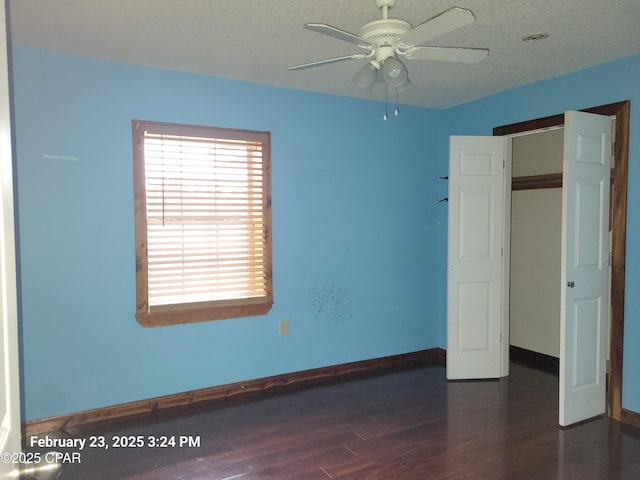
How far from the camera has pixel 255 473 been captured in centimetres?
259

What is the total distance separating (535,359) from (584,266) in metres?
1.74

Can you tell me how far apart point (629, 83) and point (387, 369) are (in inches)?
117

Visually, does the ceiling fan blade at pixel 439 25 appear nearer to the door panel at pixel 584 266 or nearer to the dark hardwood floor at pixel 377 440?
the door panel at pixel 584 266

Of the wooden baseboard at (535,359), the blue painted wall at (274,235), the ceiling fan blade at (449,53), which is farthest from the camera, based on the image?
the wooden baseboard at (535,359)

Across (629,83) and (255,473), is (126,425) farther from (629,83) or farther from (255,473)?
(629,83)

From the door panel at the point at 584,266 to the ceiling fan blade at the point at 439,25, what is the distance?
5.32 feet

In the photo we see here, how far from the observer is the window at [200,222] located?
334 centimetres

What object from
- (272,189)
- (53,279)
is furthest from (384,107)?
(53,279)

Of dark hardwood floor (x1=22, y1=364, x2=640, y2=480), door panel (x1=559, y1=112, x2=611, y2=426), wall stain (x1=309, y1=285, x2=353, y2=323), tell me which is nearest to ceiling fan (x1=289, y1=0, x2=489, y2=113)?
door panel (x1=559, y1=112, x2=611, y2=426)

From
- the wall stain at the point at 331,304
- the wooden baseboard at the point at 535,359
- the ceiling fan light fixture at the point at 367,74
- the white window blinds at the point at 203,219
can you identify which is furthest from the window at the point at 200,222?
the wooden baseboard at the point at 535,359

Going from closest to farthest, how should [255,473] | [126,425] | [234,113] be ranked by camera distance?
[255,473]
[126,425]
[234,113]

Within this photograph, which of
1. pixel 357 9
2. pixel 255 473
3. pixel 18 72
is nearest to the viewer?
pixel 357 9

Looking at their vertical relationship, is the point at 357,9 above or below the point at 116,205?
above

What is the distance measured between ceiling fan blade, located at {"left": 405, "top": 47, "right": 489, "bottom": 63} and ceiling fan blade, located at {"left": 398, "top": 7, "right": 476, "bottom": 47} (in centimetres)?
10
